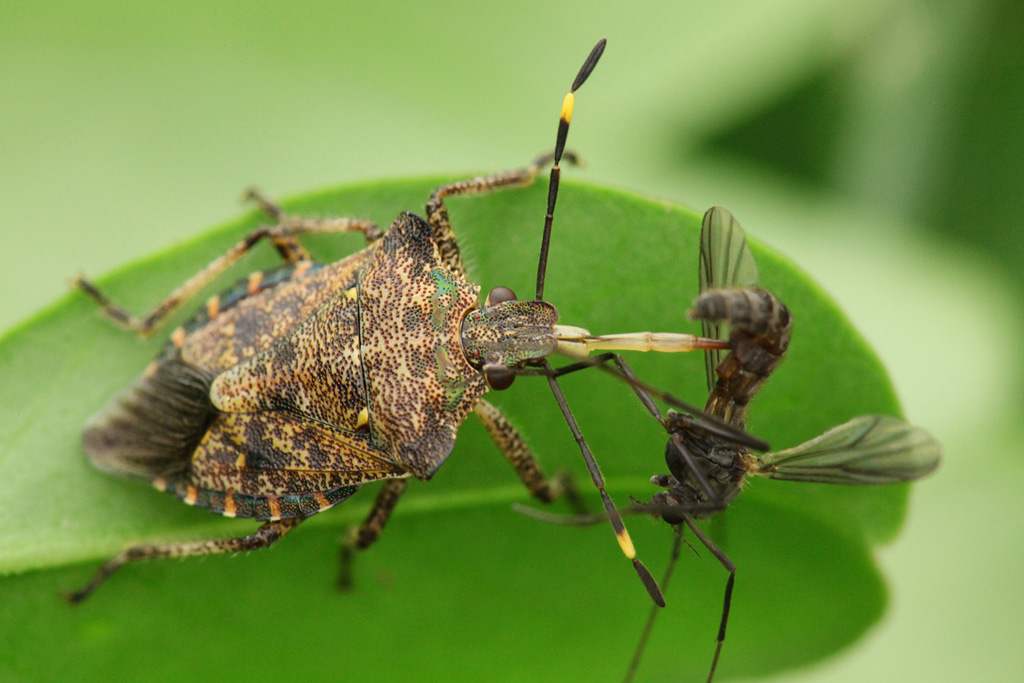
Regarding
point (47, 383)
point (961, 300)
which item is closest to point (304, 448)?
point (47, 383)

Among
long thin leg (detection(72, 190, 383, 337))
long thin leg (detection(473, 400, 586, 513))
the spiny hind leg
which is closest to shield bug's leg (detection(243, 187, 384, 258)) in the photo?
long thin leg (detection(72, 190, 383, 337))

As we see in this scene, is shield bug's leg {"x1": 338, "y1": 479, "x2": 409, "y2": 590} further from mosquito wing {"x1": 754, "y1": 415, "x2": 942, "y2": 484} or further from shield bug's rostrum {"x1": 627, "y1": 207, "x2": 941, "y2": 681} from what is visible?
mosquito wing {"x1": 754, "y1": 415, "x2": 942, "y2": 484}

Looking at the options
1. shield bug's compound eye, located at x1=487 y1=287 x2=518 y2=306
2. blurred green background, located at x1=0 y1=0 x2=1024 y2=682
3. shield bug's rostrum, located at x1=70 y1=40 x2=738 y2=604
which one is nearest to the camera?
shield bug's compound eye, located at x1=487 y1=287 x2=518 y2=306

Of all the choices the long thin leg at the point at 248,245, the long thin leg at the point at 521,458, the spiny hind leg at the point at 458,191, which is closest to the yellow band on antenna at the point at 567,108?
the spiny hind leg at the point at 458,191

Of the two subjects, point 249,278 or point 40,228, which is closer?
point 249,278

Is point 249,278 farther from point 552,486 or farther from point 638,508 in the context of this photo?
point 638,508

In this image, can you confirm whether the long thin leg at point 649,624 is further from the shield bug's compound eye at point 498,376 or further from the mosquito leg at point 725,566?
the shield bug's compound eye at point 498,376
